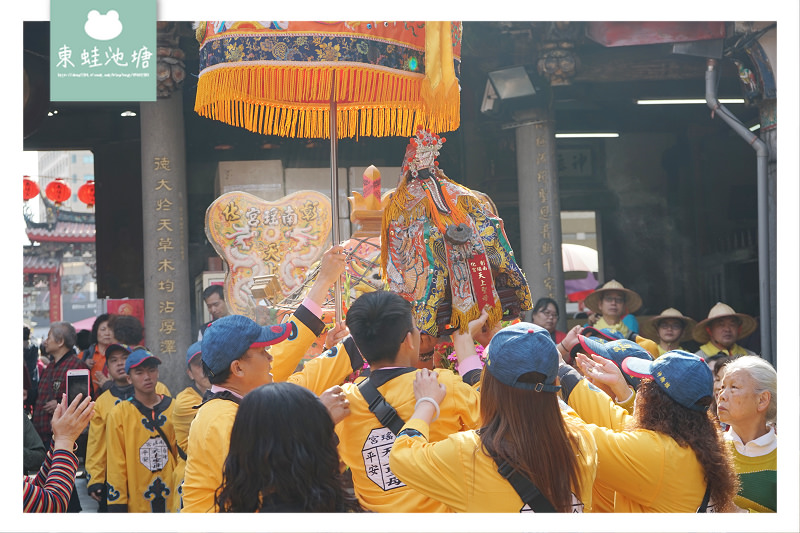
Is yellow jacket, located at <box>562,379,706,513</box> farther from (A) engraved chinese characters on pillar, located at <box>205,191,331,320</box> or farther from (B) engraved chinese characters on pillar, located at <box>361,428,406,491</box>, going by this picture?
(A) engraved chinese characters on pillar, located at <box>205,191,331,320</box>

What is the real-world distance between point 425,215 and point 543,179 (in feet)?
11.7

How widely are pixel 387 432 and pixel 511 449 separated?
49 cm

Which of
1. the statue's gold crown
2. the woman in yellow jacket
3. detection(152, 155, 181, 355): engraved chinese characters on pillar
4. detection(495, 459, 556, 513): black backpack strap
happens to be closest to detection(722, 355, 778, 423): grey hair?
the woman in yellow jacket

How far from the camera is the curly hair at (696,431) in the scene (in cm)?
210

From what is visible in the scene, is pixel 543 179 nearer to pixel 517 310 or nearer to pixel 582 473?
pixel 517 310

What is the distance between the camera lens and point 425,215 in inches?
124

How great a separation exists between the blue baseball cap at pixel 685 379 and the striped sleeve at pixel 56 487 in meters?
1.57

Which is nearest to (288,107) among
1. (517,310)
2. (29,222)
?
(517,310)

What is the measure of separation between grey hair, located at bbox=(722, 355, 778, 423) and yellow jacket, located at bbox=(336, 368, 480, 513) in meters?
0.82

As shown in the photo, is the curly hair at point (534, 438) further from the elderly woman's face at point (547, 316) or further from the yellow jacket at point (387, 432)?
the elderly woman's face at point (547, 316)

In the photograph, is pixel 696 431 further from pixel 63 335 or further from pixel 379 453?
pixel 63 335

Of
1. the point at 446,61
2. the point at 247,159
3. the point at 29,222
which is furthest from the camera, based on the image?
the point at 29,222

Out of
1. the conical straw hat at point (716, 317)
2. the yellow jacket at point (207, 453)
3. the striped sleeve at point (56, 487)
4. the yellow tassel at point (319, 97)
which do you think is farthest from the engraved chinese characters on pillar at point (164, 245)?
the yellow jacket at point (207, 453)

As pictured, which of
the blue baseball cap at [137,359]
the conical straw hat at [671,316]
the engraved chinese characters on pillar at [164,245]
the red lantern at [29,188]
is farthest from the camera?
the red lantern at [29,188]
